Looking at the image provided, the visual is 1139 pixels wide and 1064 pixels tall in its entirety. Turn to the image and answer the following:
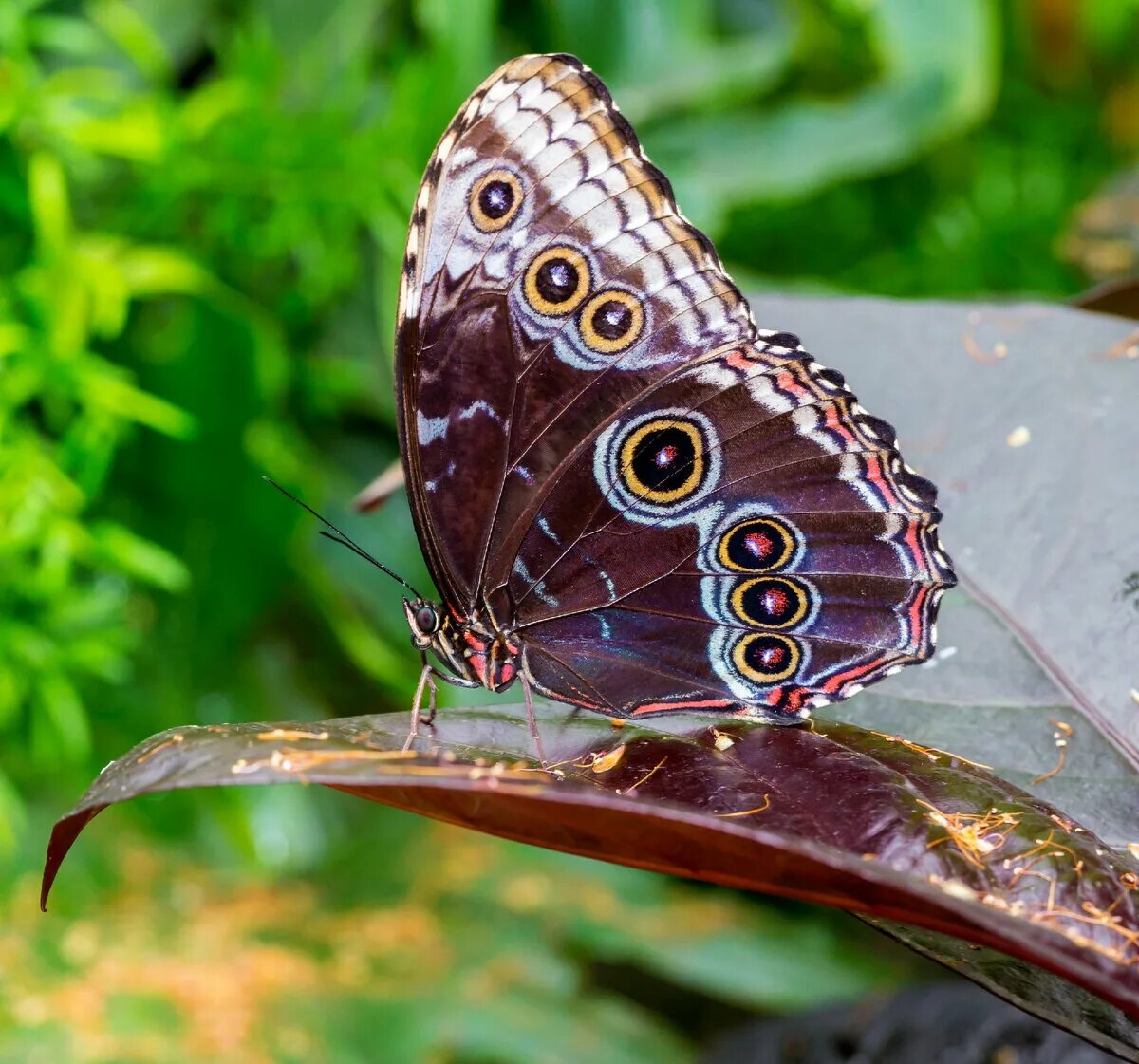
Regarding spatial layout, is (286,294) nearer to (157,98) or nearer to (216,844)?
(157,98)

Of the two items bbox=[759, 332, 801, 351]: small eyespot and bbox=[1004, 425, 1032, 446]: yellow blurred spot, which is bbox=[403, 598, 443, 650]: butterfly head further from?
bbox=[1004, 425, 1032, 446]: yellow blurred spot

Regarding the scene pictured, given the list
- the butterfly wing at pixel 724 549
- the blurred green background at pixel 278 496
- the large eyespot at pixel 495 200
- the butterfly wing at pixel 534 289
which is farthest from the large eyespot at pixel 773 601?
the blurred green background at pixel 278 496

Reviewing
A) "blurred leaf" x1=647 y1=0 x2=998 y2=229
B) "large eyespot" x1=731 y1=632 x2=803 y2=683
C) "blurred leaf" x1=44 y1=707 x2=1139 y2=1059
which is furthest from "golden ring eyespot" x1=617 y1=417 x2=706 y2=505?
"blurred leaf" x1=647 y1=0 x2=998 y2=229

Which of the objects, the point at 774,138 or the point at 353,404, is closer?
the point at 353,404

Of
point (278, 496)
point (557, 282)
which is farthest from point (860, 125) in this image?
point (557, 282)

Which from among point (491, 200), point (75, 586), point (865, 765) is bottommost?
point (865, 765)

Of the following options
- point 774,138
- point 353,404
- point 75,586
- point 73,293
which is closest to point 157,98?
point 73,293
